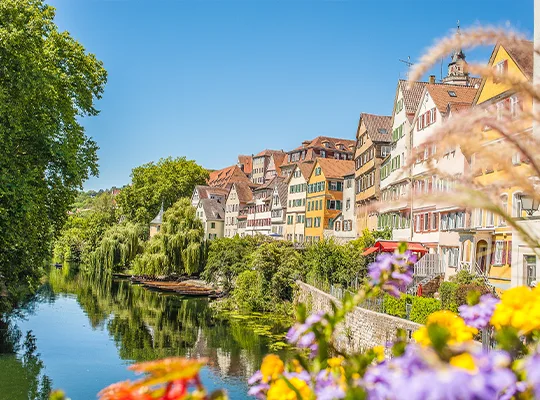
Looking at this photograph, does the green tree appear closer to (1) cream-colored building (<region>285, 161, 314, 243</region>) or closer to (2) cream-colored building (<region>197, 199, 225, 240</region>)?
(1) cream-colored building (<region>285, 161, 314, 243</region>)

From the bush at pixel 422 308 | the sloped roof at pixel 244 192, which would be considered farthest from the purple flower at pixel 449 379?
the sloped roof at pixel 244 192

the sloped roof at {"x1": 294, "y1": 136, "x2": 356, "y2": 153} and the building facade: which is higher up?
the sloped roof at {"x1": 294, "y1": 136, "x2": 356, "y2": 153}

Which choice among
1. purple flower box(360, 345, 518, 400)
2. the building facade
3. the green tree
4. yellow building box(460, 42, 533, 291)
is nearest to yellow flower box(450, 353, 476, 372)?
purple flower box(360, 345, 518, 400)

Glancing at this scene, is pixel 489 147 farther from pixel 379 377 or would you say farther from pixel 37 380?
pixel 37 380

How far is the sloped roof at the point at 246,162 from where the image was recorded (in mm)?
108000

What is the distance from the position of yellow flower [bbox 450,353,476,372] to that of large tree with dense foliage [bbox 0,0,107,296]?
17.7m

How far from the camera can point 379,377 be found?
1.52 metres

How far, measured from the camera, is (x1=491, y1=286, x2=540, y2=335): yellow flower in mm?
1752

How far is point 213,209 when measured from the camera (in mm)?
79625

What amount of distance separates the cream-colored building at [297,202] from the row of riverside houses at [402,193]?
99 millimetres

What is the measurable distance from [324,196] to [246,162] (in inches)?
2205

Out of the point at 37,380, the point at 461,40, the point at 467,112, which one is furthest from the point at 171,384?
the point at 37,380

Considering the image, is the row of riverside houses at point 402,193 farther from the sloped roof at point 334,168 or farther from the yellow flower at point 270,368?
the yellow flower at point 270,368

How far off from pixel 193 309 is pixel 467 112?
3570cm
